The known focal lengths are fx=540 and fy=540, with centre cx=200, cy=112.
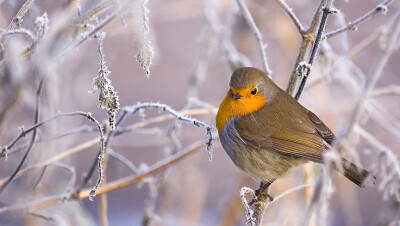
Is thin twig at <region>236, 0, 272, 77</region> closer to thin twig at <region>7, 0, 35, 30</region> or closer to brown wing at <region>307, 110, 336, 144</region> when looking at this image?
brown wing at <region>307, 110, 336, 144</region>

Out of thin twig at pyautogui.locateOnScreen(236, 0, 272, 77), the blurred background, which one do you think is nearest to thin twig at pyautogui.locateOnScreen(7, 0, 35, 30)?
the blurred background

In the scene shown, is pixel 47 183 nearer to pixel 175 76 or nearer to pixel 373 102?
pixel 373 102

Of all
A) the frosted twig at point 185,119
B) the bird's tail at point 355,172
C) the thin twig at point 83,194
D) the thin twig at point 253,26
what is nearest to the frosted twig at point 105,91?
the frosted twig at point 185,119

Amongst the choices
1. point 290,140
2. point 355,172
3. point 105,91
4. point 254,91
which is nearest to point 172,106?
point 254,91

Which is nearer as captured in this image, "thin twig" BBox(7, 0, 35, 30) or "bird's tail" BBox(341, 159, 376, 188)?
"thin twig" BBox(7, 0, 35, 30)

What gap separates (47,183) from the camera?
2.75 metres

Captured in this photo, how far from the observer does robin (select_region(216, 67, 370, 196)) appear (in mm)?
2646

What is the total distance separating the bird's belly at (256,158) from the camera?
8.75 feet

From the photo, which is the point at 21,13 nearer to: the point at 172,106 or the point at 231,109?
the point at 172,106

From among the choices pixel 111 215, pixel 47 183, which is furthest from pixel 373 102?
pixel 111 215

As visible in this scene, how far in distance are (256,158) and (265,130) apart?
158 mm

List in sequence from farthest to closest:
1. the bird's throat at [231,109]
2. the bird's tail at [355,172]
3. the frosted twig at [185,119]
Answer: the bird's throat at [231,109] < the bird's tail at [355,172] < the frosted twig at [185,119]

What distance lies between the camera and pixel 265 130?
2756 millimetres

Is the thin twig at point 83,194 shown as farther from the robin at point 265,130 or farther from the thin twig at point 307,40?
the thin twig at point 307,40
